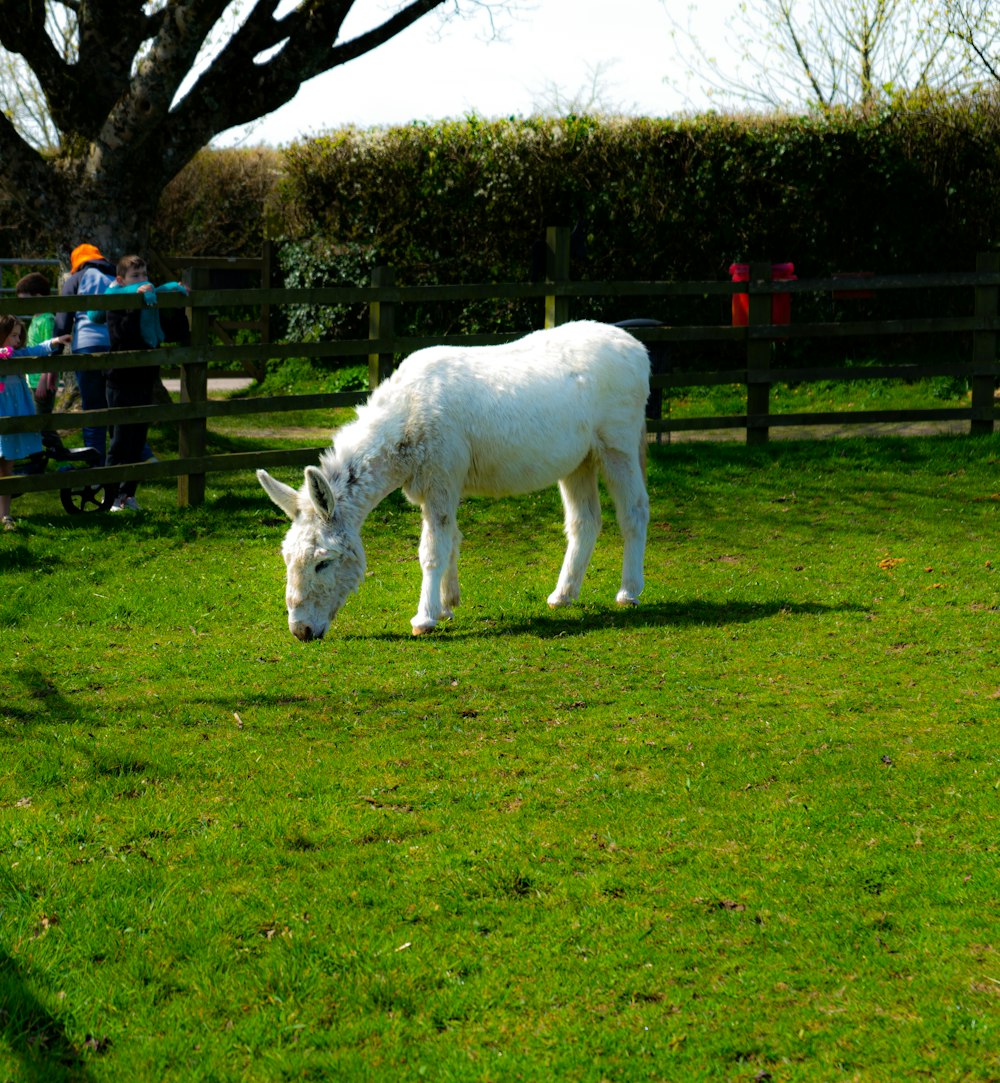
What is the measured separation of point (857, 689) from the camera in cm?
681

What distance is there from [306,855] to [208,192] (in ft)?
67.9

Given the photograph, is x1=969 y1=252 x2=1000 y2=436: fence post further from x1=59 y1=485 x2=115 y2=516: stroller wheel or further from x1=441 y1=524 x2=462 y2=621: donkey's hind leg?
x1=59 y1=485 x2=115 y2=516: stroller wheel

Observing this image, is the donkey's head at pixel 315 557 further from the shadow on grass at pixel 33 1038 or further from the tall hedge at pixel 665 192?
the tall hedge at pixel 665 192

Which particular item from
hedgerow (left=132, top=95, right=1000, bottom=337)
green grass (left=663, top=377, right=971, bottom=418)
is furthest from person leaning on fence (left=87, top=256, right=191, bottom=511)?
hedgerow (left=132, top=95, right=1000, bottom=337)

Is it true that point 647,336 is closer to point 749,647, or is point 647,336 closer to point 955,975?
point 749,647

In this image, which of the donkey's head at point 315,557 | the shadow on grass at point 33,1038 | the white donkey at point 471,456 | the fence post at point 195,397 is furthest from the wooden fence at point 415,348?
the shadow on grass at point 33,1038

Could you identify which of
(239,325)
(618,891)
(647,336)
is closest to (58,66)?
(239,325)

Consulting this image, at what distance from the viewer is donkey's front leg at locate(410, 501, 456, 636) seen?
827cm

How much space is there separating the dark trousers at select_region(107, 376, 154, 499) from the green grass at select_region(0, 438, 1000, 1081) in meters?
2.16

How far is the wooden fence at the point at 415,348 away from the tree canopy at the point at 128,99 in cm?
254

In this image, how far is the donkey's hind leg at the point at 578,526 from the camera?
8.86 meters

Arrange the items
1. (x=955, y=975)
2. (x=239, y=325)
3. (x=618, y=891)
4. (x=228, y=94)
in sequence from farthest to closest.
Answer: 1. (x=239, y=325)
2. (x=228, y=94)
3. (x=618, y=891)
4. (x=955, y=975)

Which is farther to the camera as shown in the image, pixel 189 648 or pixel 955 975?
pixel 189 648

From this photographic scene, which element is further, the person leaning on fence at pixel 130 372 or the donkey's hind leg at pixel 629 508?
the person leaning on fence at pixel 130 372
